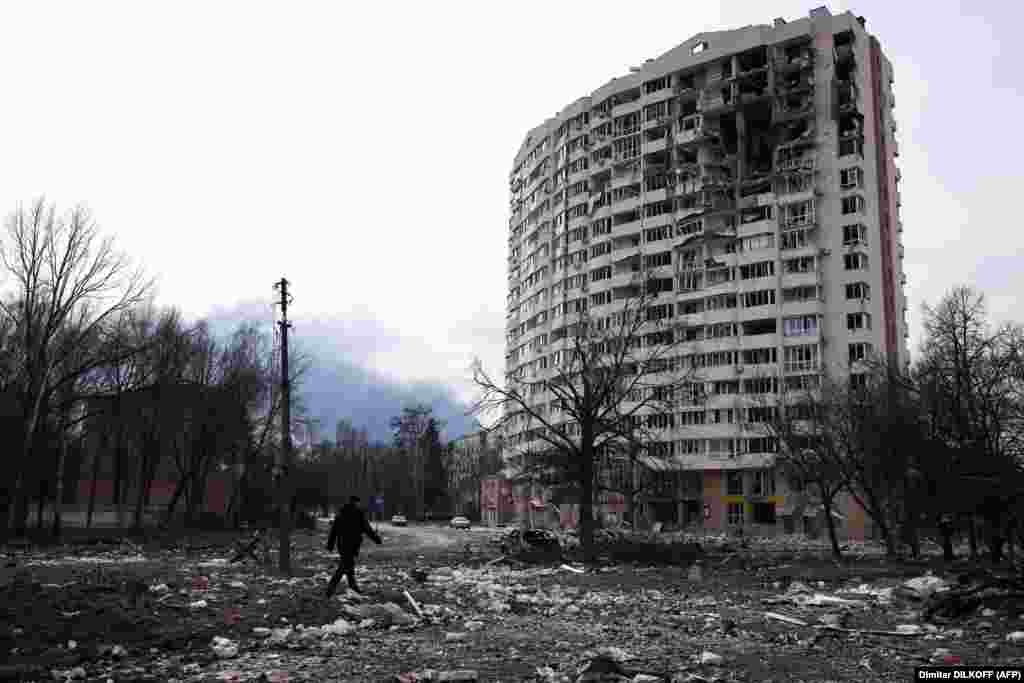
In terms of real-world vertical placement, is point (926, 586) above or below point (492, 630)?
above

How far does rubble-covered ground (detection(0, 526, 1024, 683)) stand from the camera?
33.0 feet

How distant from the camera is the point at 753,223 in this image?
73375 millimetres

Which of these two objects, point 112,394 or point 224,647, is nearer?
point 224,647

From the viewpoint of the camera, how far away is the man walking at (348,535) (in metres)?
16.1

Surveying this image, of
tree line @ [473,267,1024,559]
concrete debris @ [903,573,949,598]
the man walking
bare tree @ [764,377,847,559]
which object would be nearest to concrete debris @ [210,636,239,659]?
the man walking

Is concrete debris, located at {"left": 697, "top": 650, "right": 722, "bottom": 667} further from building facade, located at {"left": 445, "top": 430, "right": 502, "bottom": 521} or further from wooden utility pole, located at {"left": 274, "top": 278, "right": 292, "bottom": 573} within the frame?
building facade, located at {"left": 445, "top": 430, "right": 502, "bottom": 521}

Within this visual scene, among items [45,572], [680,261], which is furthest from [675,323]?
[45,572]

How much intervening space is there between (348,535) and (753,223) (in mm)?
63399

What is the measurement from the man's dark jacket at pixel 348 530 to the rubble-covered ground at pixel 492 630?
100 cm

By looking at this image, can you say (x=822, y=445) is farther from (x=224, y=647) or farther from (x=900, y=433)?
(x=224, y=647)

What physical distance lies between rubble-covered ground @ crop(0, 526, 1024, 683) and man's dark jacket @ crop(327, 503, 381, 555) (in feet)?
3.29

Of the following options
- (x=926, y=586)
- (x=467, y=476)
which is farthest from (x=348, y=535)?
(x=467, y=476)

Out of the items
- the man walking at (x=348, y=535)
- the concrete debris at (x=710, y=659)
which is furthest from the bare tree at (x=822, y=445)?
Result: the concrete debris at (x=710, y=659)

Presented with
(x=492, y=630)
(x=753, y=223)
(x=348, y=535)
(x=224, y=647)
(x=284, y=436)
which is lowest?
(x=492, y=630)
